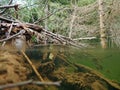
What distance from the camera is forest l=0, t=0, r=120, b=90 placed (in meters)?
1.52

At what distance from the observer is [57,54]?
3.29 metres

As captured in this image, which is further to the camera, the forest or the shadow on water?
the shadow on water

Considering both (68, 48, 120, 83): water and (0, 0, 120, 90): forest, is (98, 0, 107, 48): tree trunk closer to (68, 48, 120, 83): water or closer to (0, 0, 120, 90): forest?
(0, 0, 120, 90): forest

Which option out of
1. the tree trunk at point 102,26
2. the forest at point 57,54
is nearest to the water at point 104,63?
the forest at point 57,54

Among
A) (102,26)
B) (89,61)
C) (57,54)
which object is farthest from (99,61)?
(102,26)

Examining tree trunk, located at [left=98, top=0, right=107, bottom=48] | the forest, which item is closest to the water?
the forest

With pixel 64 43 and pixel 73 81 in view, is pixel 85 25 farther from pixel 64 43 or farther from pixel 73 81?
pixel 73 81

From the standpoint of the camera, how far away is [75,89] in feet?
4.54

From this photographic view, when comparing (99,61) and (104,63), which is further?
(99,61)

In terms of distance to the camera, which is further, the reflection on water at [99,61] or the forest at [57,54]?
the reflection on water at [99,61]

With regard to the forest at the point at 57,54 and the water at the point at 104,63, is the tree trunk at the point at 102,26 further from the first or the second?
the water at the point at 104,63

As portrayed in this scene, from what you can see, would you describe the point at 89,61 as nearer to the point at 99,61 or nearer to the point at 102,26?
the point at 99,61

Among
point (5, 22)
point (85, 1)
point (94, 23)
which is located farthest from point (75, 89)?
point (85, 1)

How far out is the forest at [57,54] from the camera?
4.97 ft
